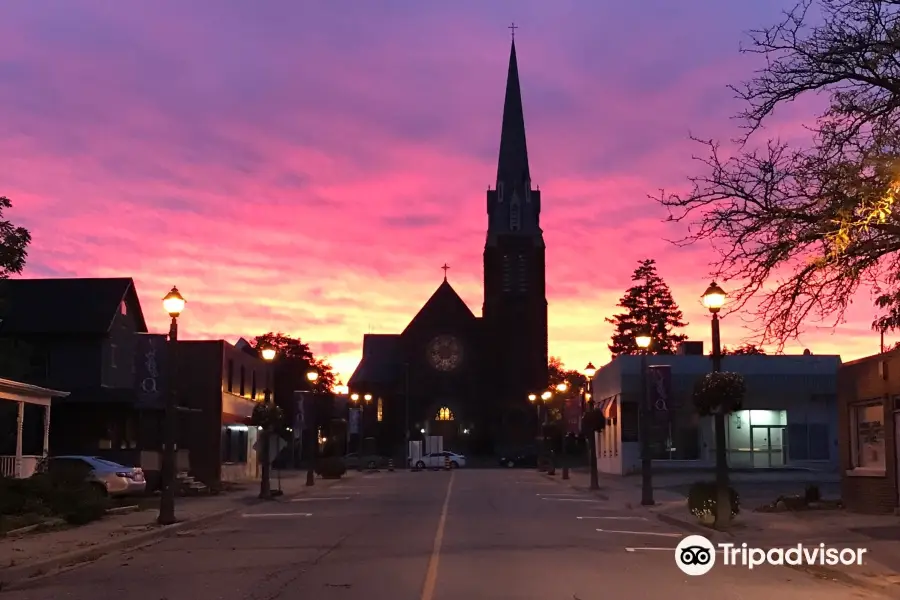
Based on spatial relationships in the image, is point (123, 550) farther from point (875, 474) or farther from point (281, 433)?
point (281, 433)

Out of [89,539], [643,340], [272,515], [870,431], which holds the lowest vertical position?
[272,515]

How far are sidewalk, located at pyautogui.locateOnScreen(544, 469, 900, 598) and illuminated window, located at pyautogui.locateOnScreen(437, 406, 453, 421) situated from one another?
73.3 metres

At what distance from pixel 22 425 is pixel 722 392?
69.7 feet

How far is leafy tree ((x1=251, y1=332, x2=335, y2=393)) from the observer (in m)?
100

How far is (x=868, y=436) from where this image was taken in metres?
24.7

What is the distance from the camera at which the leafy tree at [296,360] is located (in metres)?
100

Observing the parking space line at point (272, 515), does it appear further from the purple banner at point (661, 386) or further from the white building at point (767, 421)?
the white building at point (767, 421)

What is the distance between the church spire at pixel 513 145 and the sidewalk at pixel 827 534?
78.1m

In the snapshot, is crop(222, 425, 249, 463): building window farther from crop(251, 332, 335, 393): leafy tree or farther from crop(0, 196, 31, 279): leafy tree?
crop(251, 332, 335, 393): leafy tree

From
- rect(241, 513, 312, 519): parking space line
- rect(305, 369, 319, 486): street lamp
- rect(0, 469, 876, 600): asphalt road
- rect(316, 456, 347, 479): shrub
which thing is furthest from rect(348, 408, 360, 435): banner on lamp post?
rect(0, 469, 876, 600): asphalt road

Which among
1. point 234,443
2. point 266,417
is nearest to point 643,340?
point 266,417

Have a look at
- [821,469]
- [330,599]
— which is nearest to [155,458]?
[330,599]

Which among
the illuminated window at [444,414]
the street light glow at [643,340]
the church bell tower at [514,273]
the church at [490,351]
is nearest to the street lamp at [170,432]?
the street light glow at [643,340]

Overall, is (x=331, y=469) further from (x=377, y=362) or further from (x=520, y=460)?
(x=377, y=362)
